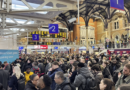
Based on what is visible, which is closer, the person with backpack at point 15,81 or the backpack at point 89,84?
the backpack at point 89,84

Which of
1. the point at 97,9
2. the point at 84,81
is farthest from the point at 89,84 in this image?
the point at 97,9

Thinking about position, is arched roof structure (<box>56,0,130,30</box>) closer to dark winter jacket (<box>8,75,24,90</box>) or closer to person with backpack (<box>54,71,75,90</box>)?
dark winter jacket (<box>8,75,24,90</box>)

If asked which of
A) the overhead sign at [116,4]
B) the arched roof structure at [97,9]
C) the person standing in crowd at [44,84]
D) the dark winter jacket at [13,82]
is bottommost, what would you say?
the dark winter jacket at [13,82]

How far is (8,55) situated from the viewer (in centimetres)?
653

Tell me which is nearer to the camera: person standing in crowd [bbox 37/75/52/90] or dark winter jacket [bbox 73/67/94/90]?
person standing in crowd [bbox 37/75/52/90]

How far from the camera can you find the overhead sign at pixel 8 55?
626 centimetres

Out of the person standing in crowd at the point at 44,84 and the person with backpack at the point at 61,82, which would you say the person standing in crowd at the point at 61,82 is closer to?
the person with backpack at the point at 61,82

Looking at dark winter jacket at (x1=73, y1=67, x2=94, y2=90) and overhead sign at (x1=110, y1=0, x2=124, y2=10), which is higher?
overhead sign at (x1=110, y1=0, x2=124, y2=10)

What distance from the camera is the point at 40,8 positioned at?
16.0 ft

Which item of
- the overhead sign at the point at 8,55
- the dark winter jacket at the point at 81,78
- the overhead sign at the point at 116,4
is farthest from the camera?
the overhead sign at the point at 116,4

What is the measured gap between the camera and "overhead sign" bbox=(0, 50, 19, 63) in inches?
246

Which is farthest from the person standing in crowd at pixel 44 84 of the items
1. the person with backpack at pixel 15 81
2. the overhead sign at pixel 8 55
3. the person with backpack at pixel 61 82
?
the overhead sign at pixel 8 55

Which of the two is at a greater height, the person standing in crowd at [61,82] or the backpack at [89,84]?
the person standing in crowd at [61,82]

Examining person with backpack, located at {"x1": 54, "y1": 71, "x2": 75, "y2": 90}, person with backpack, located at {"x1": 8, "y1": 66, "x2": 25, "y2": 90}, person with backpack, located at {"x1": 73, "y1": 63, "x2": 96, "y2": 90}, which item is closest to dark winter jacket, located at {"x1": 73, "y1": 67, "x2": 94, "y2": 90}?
person with backpack, located at {"x1": 73, "y1": 63, "x2": 96, "y2": 90}
